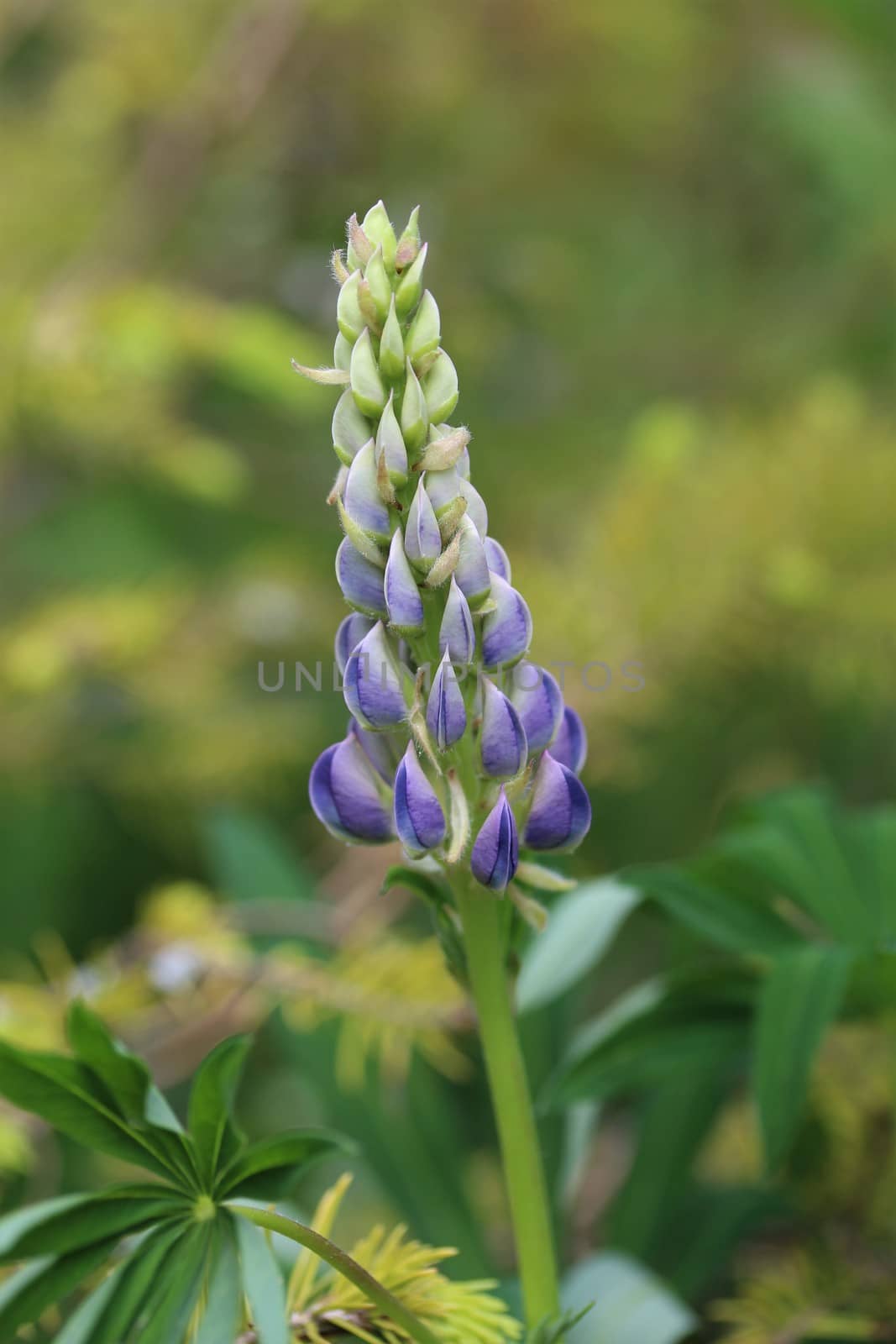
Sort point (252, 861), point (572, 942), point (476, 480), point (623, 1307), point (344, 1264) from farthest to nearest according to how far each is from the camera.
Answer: point (476, 480), point (252, 861), point (572, 942), point (623, 1307), point (344, 1264)

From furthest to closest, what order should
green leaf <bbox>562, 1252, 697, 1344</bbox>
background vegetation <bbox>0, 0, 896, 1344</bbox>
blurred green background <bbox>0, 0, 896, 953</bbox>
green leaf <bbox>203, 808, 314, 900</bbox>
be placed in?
blurred green background <bbox>0, 0, 896, 953</bbox> → green leaf <bbox>203, 808, 314, 900</bbox> → background vegetation <bbox>0, 0, 896, 1344</bbox> → green leaf <bbox>562, 1252, 697, 1344</bbox>

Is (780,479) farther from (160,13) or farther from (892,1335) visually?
(160,13)

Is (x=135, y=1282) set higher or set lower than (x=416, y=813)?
lower

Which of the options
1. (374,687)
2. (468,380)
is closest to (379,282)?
(374,687)

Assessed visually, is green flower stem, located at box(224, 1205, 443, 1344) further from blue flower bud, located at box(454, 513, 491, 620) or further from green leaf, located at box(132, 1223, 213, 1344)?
blue flower bud, located at box(454, 513, 491, 620)

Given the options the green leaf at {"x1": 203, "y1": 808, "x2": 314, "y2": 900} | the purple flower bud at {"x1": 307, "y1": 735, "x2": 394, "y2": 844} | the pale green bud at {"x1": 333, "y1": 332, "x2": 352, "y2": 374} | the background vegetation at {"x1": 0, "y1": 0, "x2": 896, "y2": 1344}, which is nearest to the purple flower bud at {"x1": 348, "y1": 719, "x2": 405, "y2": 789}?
the purple flower bud at {"x1": 307, "y1": 735, "x2": 394, "y2": 844}

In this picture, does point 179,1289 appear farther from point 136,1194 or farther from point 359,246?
point 359,246
